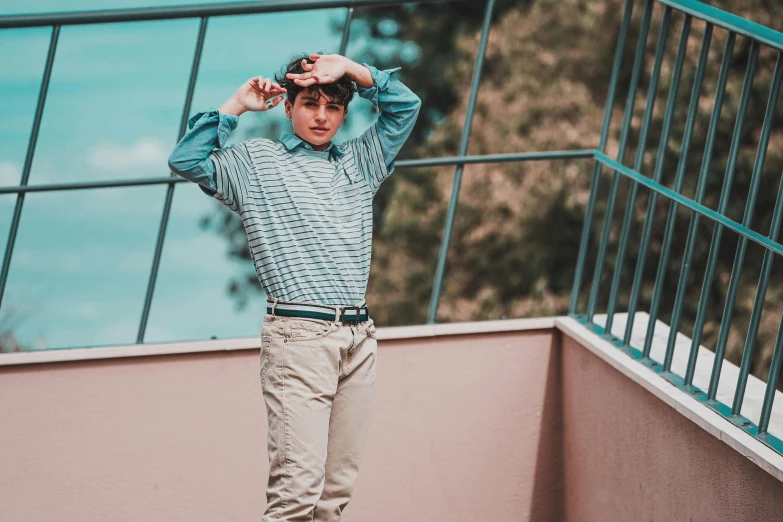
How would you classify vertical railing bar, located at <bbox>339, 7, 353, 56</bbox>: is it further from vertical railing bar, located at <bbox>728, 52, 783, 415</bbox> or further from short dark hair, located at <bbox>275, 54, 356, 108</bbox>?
vertical railing bar, located at <bbox>728, 52, 783, 415</bbox>

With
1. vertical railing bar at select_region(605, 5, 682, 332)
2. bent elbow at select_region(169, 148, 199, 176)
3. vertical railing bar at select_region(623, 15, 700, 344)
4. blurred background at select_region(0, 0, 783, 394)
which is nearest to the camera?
bent elbow at select_region(169, 148, 199, 176)

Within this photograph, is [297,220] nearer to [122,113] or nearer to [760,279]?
[760,279]

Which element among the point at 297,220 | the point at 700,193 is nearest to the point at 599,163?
the point at 700,193

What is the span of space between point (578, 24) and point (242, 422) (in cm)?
1026

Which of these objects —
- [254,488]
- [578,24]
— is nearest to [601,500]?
[254,488]

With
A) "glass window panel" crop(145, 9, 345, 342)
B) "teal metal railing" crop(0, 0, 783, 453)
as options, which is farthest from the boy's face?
"glass window panel" crop(145, 9, 345, 342)

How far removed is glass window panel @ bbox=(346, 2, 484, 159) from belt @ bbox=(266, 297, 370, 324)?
11.8 m

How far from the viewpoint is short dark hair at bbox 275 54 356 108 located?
2.04m

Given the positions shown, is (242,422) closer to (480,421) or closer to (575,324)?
(480,421)

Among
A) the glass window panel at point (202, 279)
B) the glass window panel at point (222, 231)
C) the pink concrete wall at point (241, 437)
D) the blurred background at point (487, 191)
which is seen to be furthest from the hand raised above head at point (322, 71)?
the glass window panel at point (202, 279)

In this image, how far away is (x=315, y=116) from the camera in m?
2.04

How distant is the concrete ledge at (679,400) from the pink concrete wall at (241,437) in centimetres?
15

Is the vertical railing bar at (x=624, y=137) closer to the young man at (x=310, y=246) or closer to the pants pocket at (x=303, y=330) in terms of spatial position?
the young man at (x=310, y=246)

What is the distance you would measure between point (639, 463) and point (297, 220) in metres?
1.06
